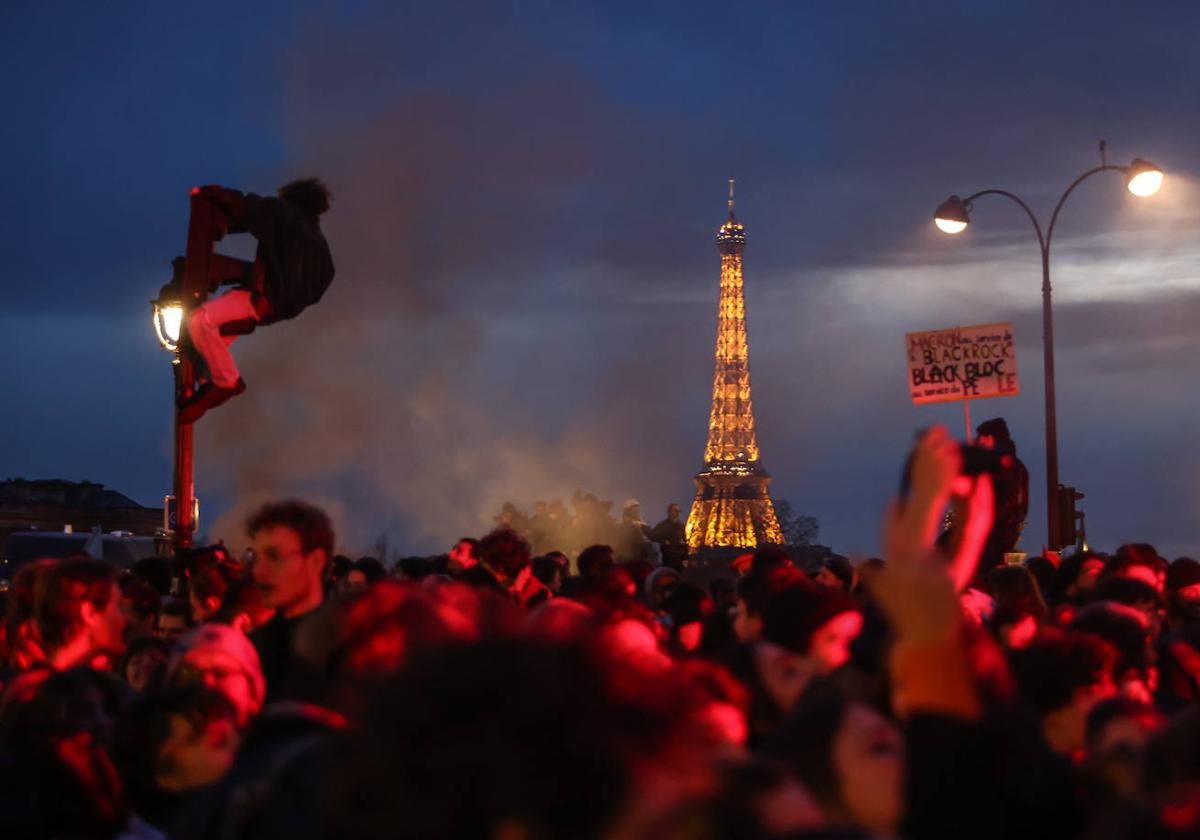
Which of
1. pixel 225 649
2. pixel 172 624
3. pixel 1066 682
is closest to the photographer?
pixel 1066 682

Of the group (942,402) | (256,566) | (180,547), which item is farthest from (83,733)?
(942,402)

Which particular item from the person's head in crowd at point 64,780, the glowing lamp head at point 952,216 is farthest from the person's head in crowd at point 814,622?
the glowing lamp head at point 952,216

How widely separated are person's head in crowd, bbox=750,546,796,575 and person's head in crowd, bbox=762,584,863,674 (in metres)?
1.49

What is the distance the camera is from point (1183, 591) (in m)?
10.8

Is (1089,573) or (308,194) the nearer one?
(1089,573)

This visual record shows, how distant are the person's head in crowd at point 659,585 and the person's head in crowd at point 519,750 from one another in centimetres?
921

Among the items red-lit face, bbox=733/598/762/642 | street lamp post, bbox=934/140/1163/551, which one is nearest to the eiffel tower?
street lamp post, bbox=934/140/1163/551

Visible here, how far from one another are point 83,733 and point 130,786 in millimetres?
308

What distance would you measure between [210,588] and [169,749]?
4.74m

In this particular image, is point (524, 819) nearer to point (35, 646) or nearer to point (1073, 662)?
point (1073, 662)

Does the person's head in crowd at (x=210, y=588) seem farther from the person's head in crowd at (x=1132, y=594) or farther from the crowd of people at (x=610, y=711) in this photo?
the person's head in crowd at (x=1132, y=594)

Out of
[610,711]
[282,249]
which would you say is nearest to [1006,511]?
[282,249]

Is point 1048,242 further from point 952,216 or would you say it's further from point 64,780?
point 64,780

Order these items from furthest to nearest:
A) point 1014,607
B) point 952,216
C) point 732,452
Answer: point 732,452, point 952,216, point 1014,607
